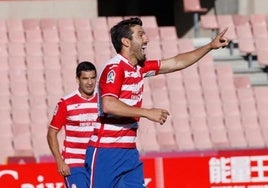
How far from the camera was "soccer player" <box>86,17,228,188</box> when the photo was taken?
6621 millimetres

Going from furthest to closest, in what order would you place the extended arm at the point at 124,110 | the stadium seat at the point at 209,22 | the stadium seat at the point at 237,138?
the stadium seat at the point at 209,22, the stadium seat at the point at 237,138, the extended arm at the point at 124,110

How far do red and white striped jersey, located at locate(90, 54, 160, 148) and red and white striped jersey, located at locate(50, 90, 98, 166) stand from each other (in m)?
1.47

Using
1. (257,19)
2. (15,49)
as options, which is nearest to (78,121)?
(15,49)

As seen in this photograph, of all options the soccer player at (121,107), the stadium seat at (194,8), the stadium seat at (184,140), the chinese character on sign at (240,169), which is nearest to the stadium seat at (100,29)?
the stadium seat at (194,8)

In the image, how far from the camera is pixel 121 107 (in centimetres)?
649

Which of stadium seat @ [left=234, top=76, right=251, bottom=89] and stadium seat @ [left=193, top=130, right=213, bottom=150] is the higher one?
stadium seat @ [left=234, top=76, right=251, bottom=89]

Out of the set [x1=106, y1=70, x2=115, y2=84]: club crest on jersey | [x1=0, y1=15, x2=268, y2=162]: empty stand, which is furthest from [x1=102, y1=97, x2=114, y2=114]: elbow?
[x1=0, y1=15, x2=268, y2=162]: empty stand

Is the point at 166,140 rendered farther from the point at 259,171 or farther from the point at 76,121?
the point at 76,121

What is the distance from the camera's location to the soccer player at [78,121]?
27.5ft

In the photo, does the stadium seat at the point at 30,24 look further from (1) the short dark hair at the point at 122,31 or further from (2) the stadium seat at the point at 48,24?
(1) the short dark hair at the point at 122,31

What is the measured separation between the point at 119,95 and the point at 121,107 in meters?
0.18

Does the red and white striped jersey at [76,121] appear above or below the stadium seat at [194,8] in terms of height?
below

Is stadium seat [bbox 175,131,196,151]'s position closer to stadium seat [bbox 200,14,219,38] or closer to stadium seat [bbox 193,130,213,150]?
stadium seat [bbox 193,130,213,150]

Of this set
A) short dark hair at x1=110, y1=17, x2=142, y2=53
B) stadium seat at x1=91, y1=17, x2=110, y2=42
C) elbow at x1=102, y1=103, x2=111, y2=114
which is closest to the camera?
elbow at x1=102, y1=103, x2=111, y2=114
